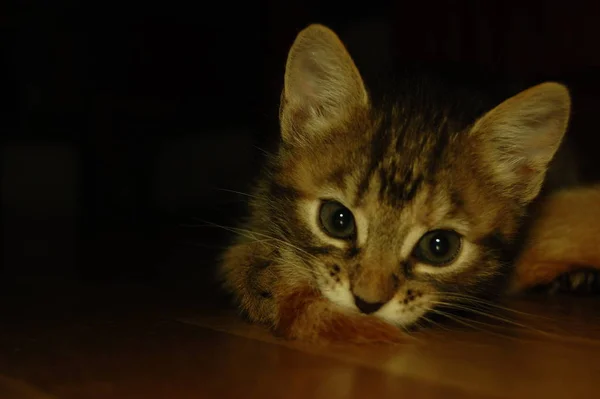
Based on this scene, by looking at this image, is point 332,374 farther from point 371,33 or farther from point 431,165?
point 371,33

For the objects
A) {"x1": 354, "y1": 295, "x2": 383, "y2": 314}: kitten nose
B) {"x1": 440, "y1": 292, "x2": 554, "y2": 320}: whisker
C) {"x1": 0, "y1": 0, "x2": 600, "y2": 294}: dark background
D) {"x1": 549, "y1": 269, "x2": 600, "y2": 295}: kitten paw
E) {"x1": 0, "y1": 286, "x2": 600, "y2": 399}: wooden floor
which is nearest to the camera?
{"x1": 0, "y1": 286, "x2": 600, "y2": 399}: wooden floor

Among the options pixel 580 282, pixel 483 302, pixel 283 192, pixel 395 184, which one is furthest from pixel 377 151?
pixel 580 282

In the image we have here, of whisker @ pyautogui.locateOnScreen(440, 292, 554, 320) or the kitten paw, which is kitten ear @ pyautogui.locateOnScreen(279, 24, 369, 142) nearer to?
whisker @ pyautogui.locateOnScreen(440, 292, 554, 320)

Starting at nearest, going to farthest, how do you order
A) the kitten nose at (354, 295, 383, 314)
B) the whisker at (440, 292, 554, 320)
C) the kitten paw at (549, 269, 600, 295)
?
the kitten nose at (354, 295, 383, 314) < the whisker at (440, 292, 554, 320) < the kitten paw at (549, 269, 600, 295)

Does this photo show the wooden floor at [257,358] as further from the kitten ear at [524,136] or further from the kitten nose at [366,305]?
the kitten ear at [524,136]

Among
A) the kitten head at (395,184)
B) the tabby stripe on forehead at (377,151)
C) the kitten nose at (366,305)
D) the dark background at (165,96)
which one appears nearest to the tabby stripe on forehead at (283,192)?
the kitten head at (395,184)

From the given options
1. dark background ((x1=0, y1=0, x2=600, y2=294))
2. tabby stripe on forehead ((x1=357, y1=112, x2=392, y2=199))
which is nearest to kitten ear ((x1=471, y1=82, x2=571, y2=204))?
tabby stripe on forehead ((x1=357, y1=112, x2=392, y2=199))

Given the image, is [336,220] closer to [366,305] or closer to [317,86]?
[366,305]

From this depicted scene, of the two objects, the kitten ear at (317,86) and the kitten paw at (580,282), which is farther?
the kitten paw at (580,282)
